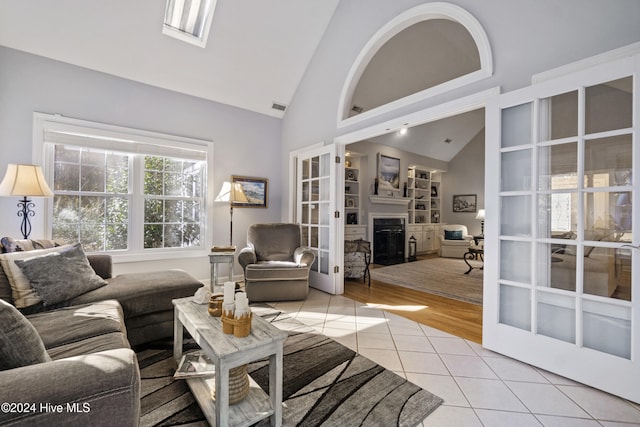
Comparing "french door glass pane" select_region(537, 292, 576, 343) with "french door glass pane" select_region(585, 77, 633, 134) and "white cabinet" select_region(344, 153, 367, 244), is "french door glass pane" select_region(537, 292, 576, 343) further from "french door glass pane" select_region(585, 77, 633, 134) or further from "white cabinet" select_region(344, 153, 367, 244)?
"white cabinet" select_region(344, 153, 367, 244)

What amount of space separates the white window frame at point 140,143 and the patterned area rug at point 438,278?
9.97 feet

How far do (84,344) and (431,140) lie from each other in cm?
782

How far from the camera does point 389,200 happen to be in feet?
21.8

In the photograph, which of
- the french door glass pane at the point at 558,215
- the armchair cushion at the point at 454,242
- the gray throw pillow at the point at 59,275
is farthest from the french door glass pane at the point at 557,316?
the armchair cushion at the point at 454,242

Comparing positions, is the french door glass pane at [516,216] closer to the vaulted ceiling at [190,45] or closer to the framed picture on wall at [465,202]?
the vaulted ceiling at [190,45]

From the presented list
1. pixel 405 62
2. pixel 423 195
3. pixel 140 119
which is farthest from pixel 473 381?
pixel 423 195

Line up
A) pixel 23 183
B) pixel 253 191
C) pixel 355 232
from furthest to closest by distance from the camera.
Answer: pixel 355 232
pixel 253 191
pixel 23 183

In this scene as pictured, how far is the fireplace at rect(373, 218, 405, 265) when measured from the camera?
639cm

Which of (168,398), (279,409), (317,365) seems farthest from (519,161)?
(168,398)

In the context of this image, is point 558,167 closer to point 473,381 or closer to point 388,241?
point 473,381

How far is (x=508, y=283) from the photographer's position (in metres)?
2.13

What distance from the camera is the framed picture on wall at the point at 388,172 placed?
6496 millimetres

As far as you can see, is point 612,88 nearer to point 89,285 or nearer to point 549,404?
point 549,404

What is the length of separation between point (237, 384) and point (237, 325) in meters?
0.36
